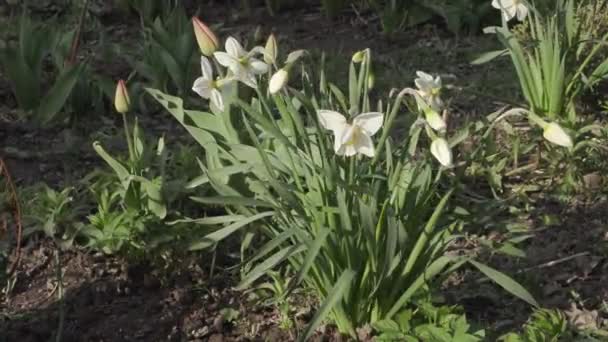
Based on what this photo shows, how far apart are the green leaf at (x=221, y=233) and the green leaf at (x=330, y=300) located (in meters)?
0.29

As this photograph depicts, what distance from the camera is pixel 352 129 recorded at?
2229mm

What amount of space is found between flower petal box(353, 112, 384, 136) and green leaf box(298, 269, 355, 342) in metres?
0.39

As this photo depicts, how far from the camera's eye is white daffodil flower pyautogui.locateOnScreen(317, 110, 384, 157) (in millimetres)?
2227

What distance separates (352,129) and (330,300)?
16.7 inches

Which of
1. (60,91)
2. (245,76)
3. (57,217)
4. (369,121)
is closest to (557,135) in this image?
(369,121)

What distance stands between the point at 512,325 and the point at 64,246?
1.33 metres

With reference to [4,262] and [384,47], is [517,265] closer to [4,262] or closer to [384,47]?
[4,262]

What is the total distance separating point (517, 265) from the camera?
9.89ft

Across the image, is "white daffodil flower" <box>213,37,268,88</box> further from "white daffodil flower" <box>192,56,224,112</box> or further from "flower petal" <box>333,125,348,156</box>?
"flower petal" <box>333,125,348,156</box>

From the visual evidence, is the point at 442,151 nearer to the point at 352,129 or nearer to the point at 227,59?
the point at 352,129

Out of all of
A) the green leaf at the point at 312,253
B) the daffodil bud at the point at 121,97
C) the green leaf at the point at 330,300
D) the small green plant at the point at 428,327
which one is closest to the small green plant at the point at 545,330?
the small green plant at the point at 428,327

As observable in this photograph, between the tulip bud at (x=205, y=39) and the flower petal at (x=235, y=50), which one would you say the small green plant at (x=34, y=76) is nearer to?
the tulip bud at (x=205, y=39)

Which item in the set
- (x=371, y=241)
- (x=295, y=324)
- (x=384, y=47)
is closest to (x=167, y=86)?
(x=384, y=47)

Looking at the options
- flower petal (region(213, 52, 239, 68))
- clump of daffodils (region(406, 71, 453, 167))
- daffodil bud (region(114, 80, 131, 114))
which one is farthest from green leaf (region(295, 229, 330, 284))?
daffodil bud (region(114, 80, 131, 114))
